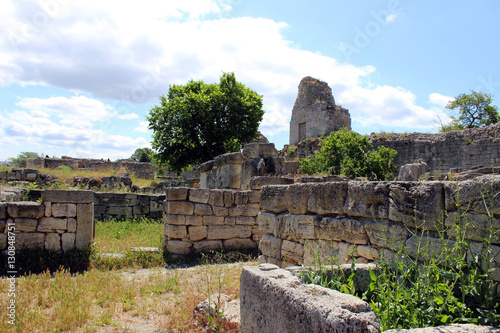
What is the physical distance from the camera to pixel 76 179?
56.4ft

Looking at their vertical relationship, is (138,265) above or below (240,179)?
below

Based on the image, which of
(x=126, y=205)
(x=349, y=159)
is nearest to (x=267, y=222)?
(x=349, y=159)

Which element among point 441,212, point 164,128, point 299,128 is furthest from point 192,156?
point 441,212

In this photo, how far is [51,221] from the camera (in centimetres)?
630

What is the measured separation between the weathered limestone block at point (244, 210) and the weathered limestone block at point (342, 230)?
149 inches

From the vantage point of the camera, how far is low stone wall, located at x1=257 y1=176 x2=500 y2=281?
8.33 feet

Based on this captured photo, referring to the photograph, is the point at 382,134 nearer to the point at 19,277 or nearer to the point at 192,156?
the point at 192,156

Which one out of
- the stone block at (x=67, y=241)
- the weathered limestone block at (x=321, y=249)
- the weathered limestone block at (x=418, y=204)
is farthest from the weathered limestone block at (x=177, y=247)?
the weathered limestone block at (x=418, y=204)

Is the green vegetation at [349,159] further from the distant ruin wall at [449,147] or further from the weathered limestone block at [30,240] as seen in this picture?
the weathered limestone block at [30,240]

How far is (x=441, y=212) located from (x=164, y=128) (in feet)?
78.0

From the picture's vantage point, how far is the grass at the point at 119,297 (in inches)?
144

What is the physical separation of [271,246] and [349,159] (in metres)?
6.93

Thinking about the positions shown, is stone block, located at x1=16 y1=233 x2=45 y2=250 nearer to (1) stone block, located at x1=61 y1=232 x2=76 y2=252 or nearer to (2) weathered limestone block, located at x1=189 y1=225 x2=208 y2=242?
(1) stone block, located at x1=61 y1=232 x2=76 y2=252

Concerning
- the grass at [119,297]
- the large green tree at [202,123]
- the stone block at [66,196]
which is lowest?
the grass at [119,297]
